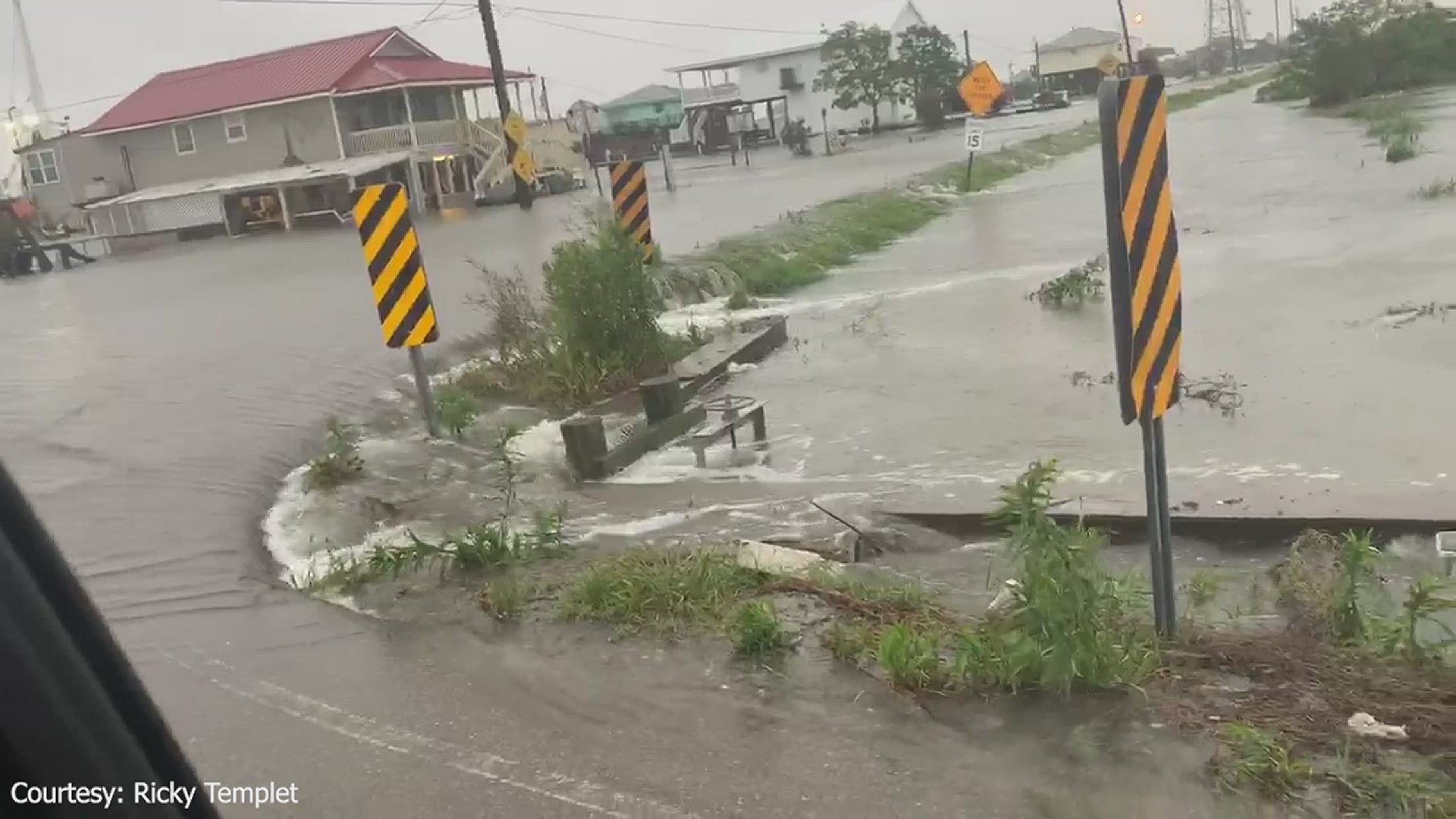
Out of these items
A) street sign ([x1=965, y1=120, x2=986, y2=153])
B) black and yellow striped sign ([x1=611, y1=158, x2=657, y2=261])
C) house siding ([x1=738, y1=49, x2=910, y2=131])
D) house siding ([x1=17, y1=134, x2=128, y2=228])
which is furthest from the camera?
house siding ([x1=738, y1=49, x2=910, y2=131])

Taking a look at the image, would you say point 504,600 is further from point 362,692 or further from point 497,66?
point 497,66

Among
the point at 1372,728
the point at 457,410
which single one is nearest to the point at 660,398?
A: the point at 457,410

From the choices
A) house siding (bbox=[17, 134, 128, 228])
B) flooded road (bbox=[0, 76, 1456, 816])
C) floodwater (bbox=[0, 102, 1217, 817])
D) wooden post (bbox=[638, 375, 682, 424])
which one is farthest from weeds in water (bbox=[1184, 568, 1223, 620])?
house siding (bbox=[17, 134, 128, 228])

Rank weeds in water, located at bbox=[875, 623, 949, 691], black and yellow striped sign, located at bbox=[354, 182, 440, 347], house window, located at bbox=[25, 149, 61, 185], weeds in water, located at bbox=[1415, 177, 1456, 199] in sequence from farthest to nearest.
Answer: house window, located at bbox=[25, 149, 61, 185], weeds in water, located at bbox=[1415, 177, 1456, 199], black and yellow striped sign, located at bbox=[354, 182, 440, 347], weeds in water, located at bbox=[875, 623, 949, 691]

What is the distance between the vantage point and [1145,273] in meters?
4.59

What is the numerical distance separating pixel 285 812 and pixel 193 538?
3420mm

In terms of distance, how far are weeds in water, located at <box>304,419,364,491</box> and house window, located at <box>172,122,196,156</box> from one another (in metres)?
40.2

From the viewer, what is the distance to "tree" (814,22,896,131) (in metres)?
66.4

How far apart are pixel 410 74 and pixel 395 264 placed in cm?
3752

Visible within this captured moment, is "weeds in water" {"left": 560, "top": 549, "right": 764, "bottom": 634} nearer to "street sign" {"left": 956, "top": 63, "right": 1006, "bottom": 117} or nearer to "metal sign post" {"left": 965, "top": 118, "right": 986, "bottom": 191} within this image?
"metal sign post" {"left": 965, "top": 118, "right": 986, "bottom": 191}

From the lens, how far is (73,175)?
48250mm

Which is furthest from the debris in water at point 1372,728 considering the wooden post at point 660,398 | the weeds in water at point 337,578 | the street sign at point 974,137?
the street sign at point 974,137

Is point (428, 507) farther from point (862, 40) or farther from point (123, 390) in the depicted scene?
point (862, 40)

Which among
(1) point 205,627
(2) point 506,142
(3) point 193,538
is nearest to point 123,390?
(3) point 193,538
